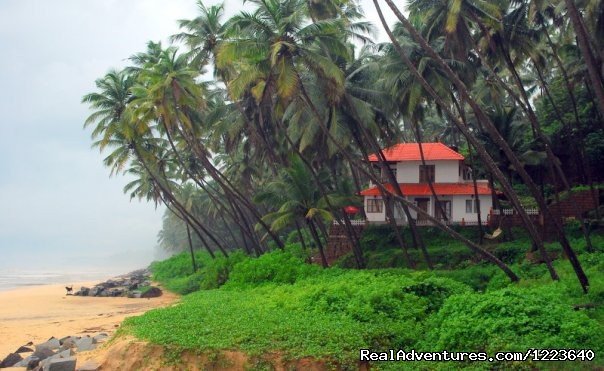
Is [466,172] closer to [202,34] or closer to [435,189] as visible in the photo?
[435,189]

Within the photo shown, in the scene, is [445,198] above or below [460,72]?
below

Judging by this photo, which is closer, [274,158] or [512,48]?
[512,48]

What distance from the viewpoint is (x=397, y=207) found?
111ft

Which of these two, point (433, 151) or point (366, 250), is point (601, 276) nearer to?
point (366, 250)

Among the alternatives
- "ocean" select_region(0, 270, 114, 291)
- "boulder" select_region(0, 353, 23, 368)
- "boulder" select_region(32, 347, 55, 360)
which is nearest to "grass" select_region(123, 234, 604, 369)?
"boulder" select_region(32, 347, 55, 360)

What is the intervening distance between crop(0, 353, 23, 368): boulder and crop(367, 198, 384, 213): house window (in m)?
22.1

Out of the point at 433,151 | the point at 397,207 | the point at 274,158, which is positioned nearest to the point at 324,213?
the point at 274,158

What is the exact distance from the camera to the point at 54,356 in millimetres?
14914

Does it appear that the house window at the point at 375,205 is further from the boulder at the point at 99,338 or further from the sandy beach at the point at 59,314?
the boulder at the point at 99,338

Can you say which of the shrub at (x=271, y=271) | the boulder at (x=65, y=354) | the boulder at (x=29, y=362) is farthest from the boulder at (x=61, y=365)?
the shrub at (x=271, y=271)

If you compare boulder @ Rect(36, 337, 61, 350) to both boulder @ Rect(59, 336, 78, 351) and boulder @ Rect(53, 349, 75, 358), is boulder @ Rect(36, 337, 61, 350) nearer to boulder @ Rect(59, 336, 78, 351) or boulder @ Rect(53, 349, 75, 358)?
boulder @ Rect(59, 336, 78, 351)

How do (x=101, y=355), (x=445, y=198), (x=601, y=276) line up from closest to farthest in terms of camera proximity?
(x=101, y=355), (x=601, y=276), (x=445, y=198)

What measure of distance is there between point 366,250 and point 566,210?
408 inches

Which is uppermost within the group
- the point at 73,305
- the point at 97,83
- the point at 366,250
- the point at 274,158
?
the point at 97,83
